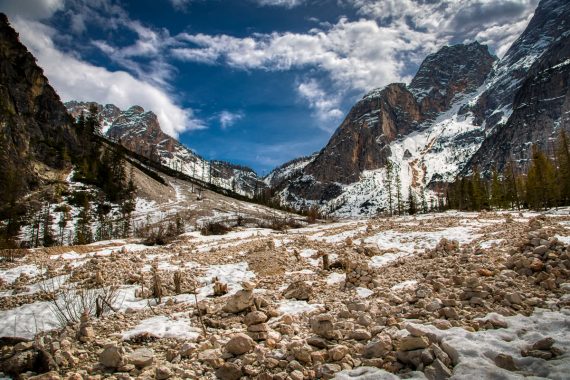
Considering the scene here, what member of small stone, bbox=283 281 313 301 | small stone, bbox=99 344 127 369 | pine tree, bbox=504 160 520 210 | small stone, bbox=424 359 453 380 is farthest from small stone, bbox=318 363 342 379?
pine tree, bbox=504 160 520 210

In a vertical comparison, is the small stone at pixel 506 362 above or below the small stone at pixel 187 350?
above

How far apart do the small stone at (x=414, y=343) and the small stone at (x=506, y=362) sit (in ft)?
3.06

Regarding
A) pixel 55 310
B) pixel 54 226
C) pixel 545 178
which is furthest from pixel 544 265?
pixel 54 226

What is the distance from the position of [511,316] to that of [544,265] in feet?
10.9

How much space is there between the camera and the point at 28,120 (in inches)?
3371

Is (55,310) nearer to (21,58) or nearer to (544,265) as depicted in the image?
(544,265)

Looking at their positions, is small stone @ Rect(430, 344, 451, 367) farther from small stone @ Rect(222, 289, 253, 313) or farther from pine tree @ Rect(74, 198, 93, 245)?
pine tree @ Rect(74, 198, 93, 245)

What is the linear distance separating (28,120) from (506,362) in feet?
360

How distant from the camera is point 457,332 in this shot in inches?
226

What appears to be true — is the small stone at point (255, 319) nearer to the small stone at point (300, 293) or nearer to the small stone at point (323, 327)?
the small stone at point (323, 327)

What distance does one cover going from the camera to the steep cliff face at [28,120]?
74438 mm

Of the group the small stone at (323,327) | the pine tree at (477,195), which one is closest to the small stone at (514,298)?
the small stone at (323,327)

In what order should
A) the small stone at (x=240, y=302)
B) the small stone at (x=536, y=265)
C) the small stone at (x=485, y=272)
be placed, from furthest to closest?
1. the small stone at (x=485, y=272)
2. the small stone at (x=536, y=265)
3. the small stone at (x=240, y=302)

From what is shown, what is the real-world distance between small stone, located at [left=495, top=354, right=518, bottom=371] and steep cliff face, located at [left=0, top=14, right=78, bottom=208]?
83.4 m
